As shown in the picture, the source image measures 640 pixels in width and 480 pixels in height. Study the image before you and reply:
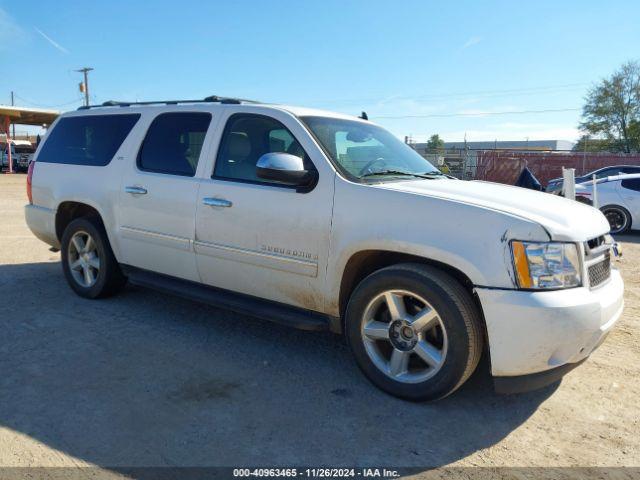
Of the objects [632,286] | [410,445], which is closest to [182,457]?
[410,445]

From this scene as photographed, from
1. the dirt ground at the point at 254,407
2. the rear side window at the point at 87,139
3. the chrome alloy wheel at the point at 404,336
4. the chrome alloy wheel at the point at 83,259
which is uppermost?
the rear side window at the point at 87,139

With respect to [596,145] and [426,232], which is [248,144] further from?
[596,145]

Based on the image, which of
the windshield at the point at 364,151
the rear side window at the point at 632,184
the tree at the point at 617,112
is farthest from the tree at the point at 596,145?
the windshield at the point at 364,151

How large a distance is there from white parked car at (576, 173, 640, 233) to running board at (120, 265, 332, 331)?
31.1ft

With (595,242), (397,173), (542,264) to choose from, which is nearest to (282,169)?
(397,173)

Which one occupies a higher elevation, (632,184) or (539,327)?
(632,184)

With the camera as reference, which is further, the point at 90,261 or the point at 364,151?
the point at 90,261

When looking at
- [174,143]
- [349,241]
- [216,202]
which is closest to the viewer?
[349,241]

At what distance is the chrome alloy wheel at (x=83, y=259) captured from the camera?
526 centimetres

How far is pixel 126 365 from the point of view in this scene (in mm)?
3729

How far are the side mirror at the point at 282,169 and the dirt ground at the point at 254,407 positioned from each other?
134 cm

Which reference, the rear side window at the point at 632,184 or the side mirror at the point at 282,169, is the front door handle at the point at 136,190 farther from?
the rear side window at the point at 632,184

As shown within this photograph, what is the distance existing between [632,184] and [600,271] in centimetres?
923

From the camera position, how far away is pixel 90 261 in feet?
17.3
